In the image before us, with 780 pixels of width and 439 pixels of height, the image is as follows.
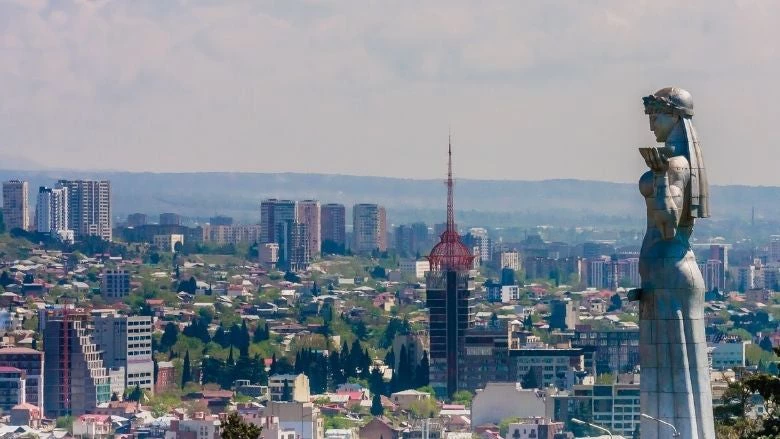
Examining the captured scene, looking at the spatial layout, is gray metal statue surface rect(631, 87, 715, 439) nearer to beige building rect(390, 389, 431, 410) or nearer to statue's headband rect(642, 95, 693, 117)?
statue's headband rect(642, 95, 693, 117)

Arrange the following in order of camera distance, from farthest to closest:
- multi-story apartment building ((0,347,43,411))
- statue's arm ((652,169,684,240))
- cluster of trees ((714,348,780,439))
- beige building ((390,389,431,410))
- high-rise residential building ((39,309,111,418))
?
multi-story apartment building ((0,347,43,411)) → high-rise residential building ((39,309,111,418)) → beige building ((390,389,431,410)) → cluster of trees ((714,348,780,439)) → statue's arm ((652,169,684,240))

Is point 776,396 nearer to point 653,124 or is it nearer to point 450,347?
point 653,124

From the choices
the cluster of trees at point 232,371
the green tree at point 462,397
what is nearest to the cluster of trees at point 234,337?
the cluster of trees at point 232,371

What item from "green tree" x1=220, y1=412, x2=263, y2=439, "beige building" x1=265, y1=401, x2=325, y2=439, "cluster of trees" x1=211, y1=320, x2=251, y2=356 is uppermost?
"green tree" x1=220, y1=412, x2=263, y2=439

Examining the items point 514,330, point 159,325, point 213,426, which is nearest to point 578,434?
point 213,426

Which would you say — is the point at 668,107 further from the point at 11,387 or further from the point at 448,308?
the point at 448,308

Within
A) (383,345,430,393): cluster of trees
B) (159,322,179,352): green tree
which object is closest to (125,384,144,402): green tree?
(383,345,430,393): cluster of trees

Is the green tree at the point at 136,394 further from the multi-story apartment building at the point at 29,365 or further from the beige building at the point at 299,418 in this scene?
the beige building at the point at 299,418
